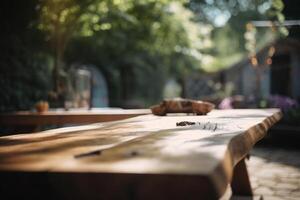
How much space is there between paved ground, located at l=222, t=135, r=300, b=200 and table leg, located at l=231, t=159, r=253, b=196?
146 millimetres

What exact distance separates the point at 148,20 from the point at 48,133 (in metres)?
13.6

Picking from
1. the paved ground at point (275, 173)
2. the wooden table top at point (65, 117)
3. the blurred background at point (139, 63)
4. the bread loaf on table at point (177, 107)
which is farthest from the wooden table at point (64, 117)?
the paved ground at point (275, 173)

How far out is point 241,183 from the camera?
4.24m

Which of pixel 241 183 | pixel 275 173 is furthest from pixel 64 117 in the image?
pixel 275 173

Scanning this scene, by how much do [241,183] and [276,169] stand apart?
2.40 meters

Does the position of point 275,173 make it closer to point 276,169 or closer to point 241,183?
point 276,169

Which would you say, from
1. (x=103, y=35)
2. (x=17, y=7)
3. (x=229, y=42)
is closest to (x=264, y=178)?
(x=17, y=7)

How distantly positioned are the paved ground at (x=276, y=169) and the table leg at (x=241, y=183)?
146mm

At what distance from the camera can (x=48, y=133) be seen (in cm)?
255

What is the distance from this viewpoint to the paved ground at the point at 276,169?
473 centimetres

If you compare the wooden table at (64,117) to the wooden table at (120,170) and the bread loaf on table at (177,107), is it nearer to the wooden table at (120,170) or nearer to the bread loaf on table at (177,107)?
the bread loaf on table at (177,107)

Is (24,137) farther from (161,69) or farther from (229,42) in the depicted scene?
(229,42)

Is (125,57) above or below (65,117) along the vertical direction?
above

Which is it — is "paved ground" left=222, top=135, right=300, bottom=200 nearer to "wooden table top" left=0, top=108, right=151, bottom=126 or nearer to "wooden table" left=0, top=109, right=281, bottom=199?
"wooden table top" left=0, top=108, right=151, bottom=126
